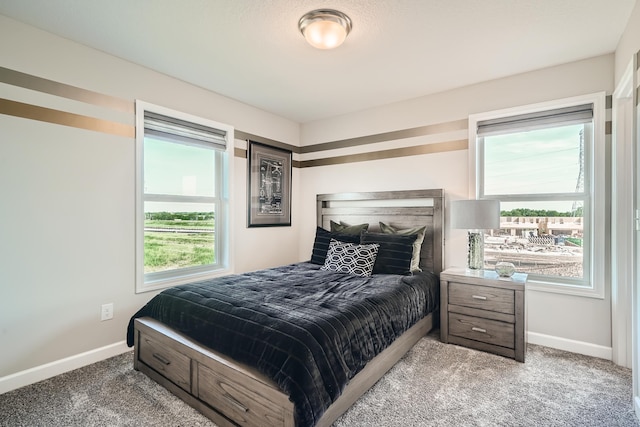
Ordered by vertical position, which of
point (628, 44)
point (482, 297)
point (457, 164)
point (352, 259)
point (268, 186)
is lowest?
point (482, 297)

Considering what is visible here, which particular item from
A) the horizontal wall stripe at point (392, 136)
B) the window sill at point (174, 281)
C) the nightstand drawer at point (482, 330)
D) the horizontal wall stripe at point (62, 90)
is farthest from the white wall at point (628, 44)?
the window sill at point (174, 281)

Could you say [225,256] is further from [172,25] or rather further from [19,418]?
[172,25]

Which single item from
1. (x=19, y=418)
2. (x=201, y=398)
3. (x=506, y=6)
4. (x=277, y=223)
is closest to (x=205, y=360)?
(x=201, y=398)

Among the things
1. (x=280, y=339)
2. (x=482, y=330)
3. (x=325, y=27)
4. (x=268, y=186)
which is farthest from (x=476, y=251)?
(x=268, y=186)

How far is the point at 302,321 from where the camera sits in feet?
5.60

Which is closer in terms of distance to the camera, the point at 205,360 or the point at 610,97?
the point at 205,360

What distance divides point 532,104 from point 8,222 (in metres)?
4.27

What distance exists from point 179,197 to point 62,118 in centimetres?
111

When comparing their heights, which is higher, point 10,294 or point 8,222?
point 8,222

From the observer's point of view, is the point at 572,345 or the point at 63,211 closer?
the point at 63,211

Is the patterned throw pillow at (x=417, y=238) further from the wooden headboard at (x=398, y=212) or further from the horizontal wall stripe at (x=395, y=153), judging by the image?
the horizontal wall stripe at (x=395, y=153)

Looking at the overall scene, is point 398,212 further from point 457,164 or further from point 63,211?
point 63,211

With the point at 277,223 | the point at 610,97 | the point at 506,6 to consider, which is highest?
the point at 506,6

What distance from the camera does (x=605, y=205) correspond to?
8.21ft
